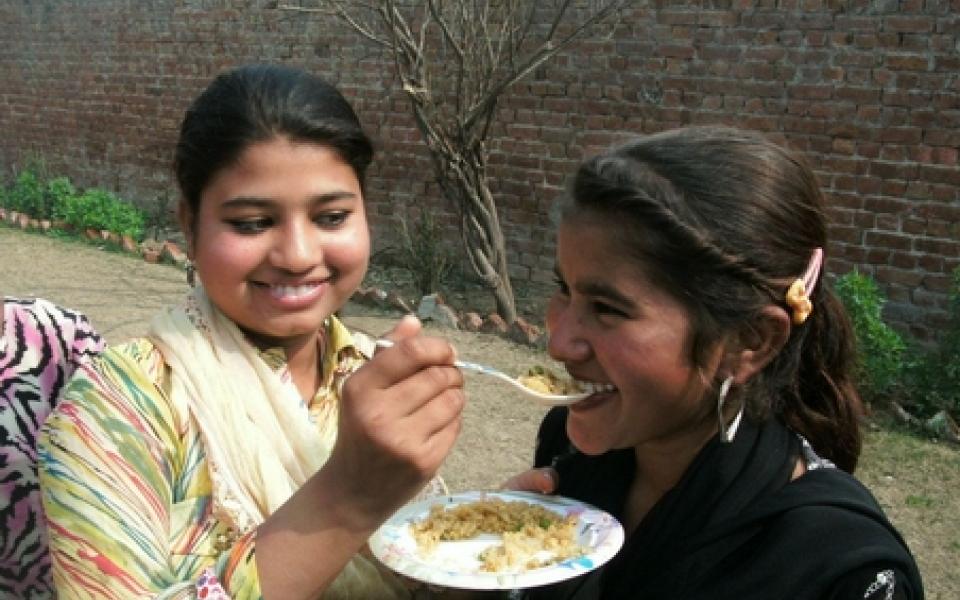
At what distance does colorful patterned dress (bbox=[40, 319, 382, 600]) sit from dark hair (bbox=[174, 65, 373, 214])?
366 millimetres

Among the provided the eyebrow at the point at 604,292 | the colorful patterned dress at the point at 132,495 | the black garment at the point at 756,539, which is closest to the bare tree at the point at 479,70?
the eyebrow at the point at 604,292

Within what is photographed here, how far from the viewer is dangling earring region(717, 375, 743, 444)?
1.75 metres

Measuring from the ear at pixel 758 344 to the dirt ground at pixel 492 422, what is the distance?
2332mm

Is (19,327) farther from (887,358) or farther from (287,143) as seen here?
(887,358)

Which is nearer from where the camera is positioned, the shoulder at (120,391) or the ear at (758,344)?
the shoulder at (120,391)

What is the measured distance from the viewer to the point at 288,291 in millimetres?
1814

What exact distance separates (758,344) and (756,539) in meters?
0.35

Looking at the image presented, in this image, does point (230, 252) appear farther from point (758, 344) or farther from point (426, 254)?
point (426, 254)

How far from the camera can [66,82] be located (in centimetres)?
1166

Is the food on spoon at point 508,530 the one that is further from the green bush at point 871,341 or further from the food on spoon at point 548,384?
the green bush at point 871,341

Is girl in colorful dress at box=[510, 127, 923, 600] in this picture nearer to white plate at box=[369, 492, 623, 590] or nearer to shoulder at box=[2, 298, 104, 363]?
white plate at box=[369, 492, 623, 590]

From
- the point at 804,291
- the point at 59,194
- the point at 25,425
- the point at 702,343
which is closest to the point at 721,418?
the point at 702,343

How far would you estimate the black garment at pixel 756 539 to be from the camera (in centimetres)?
154

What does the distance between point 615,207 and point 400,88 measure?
6864mm
